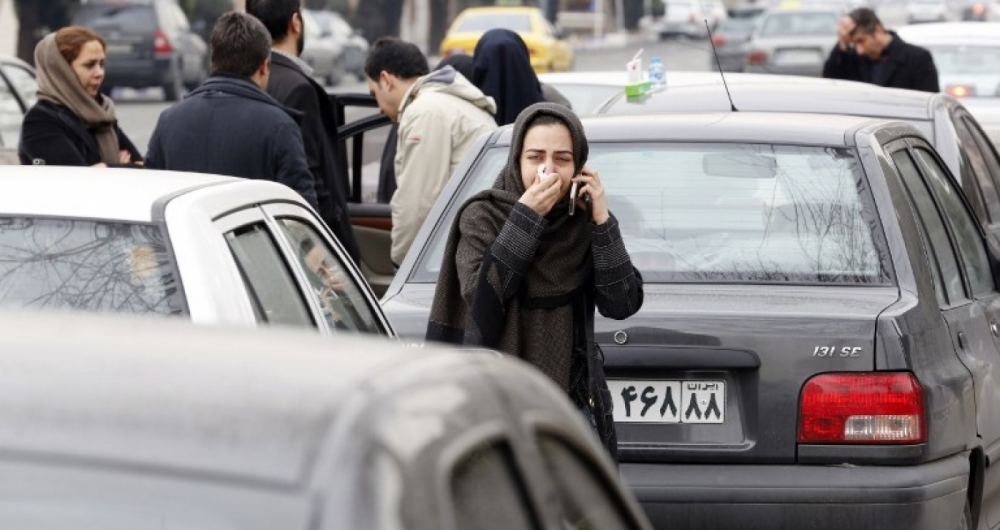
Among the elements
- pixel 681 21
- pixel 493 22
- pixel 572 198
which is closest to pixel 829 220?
pixel 572 198

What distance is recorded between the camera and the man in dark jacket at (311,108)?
7.64 meters

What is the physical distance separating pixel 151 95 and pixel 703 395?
121ft

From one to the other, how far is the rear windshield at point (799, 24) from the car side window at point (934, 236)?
3165 cm

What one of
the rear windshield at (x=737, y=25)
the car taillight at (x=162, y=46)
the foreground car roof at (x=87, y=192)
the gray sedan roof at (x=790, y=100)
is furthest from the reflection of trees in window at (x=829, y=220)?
the rear windshield at (x=737, y=25)

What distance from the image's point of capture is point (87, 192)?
403cm

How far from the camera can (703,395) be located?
17.5ft

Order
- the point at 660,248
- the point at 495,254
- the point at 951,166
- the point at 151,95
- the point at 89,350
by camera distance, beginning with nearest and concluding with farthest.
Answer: the point at 89,350
the point at 495,254
the point at 660,248
the point at 951,166
the point at 151,95

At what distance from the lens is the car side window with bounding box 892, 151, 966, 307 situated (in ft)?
19.3

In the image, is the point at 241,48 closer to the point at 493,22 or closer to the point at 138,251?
the point at 138,251

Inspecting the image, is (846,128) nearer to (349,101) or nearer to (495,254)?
(495,254)

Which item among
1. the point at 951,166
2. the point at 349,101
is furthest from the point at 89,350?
the point at 349,101

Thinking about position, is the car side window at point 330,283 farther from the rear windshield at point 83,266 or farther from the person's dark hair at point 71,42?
the person's dark hair at point 71,42

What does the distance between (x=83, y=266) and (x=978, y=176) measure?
535 centimetres

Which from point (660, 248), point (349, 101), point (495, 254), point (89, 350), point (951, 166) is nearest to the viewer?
point (89, 350)
